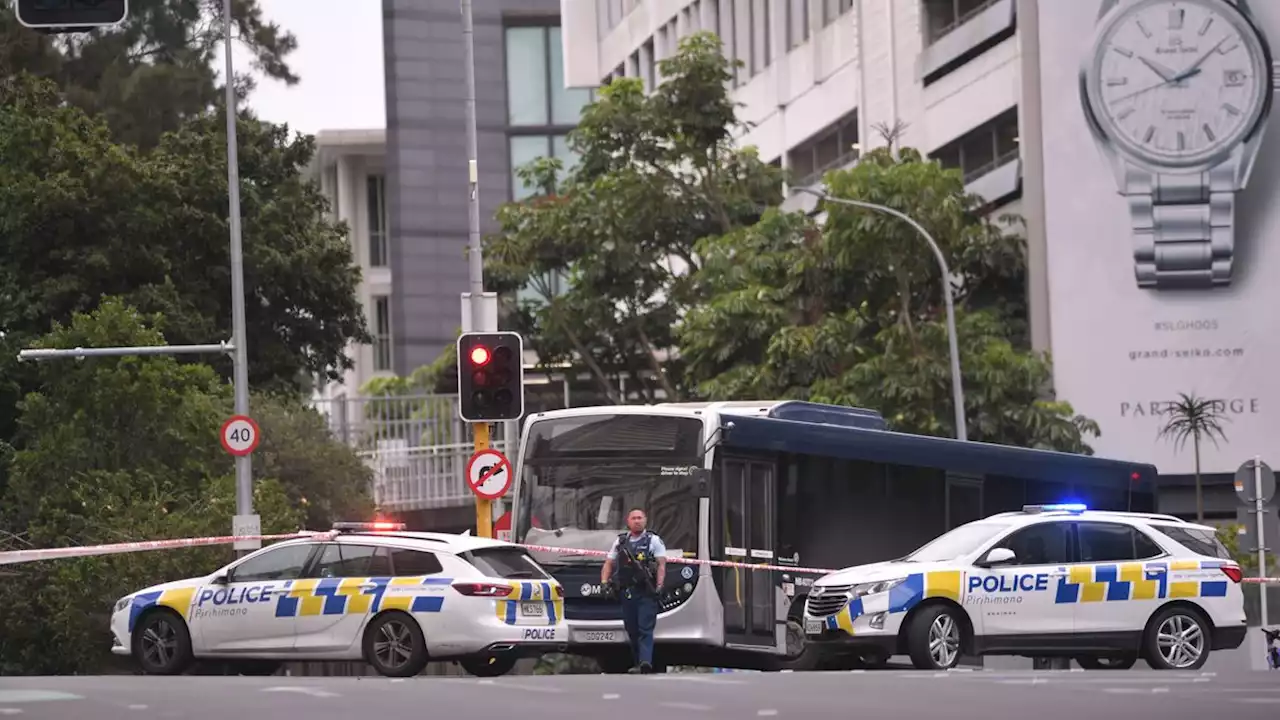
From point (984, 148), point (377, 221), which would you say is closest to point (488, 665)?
point (984, 148)

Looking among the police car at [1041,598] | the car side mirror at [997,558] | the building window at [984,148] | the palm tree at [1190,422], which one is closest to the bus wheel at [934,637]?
the police car at [1041,598]

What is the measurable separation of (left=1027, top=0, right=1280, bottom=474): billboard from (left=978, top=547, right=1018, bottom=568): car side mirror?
27508 millimetres

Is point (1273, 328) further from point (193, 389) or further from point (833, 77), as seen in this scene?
point (193, 389)

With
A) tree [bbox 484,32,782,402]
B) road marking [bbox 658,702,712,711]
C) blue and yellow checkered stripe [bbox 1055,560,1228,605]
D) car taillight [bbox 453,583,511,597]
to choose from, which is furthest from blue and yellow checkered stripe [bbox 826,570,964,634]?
tree [bbox 484,32,782,402]

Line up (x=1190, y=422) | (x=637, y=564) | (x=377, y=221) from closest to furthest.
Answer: (x=637, y=564), (x=1190, y=422), (x=377, y=221)

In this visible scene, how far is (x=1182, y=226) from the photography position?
4891 centimetres

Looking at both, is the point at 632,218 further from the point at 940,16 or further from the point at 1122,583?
the point at 1122,583

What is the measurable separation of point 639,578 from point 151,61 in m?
41.3

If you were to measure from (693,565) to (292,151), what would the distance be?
97.7 ft

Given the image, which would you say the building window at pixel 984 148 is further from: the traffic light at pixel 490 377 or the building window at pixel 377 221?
the building window at pixel 377 221

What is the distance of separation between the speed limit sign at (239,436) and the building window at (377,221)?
64.5 m

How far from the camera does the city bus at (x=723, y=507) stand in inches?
928

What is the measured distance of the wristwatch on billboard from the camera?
48469 millimetres

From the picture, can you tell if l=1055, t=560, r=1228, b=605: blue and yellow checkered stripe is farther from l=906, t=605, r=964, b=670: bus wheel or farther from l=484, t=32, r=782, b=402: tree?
l=484, t=32, r=782, b=402: tree
